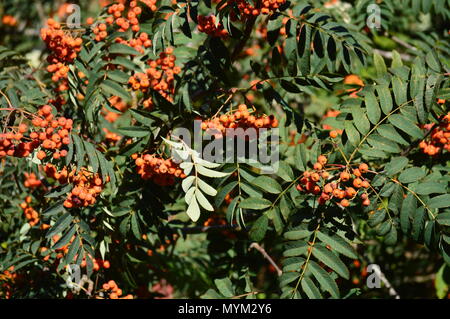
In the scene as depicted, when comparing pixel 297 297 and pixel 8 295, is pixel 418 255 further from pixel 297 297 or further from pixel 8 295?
pixel 8 295

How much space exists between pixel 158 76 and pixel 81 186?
0.78 meters

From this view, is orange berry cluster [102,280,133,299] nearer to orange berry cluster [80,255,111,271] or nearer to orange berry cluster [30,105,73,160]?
orange berry cluster [80,255,111,271]

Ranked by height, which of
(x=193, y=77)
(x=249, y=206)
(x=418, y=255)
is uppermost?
(x=193, y=77)

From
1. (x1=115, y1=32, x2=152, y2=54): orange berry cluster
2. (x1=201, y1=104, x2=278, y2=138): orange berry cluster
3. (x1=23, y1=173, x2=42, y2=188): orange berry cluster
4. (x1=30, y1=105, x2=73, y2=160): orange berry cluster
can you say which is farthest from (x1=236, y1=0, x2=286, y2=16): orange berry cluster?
(x1=23, y1=173, x2=42, y2=188): orange berry cluster

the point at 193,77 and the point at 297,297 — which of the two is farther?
the point at 193,77

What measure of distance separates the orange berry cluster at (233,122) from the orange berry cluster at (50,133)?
2.25 ft

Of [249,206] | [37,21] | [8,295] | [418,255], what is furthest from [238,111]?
[37,21]

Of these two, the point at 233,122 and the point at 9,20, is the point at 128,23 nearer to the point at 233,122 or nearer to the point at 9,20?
the point at 233,122

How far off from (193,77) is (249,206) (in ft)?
3.01

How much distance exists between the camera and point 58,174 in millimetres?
2367

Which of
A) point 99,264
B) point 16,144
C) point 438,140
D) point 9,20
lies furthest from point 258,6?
point 9,20

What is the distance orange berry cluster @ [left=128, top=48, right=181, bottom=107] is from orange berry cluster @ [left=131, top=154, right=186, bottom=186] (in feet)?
1.51

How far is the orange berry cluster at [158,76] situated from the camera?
2523mm

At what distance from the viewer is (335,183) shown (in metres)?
2.05
